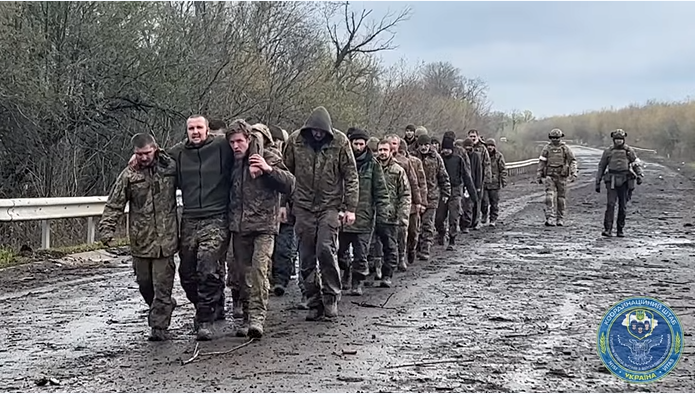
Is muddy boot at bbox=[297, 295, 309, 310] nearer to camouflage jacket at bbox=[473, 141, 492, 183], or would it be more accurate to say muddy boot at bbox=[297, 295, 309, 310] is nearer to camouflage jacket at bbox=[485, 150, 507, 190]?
camouflage jacket at bbox=[473, 141, 492, 183]

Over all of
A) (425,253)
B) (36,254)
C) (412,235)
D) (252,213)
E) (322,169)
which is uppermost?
(322,169)

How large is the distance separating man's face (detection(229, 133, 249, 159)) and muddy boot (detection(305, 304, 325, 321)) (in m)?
1.83

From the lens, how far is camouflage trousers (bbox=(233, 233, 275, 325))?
26.2 ft

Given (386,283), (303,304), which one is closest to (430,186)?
(386,283)

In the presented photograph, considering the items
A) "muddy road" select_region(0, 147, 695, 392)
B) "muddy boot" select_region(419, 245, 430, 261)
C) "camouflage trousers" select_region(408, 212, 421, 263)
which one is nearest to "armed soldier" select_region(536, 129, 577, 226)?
"muddy road" select_region(0, 147, 695, 392)

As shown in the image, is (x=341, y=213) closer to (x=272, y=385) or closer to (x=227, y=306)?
(x=227, y=306)

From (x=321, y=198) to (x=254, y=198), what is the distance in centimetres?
110

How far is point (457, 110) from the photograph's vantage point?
54.2 m

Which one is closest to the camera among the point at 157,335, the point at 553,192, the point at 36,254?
the point at 157,335

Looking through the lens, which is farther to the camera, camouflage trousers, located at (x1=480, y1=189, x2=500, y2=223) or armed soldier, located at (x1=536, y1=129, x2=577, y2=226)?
camouflage trousers, located at (x1=480, y1=189, x2=500, y2=223)

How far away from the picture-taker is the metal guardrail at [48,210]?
13109mm

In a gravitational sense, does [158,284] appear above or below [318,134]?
below

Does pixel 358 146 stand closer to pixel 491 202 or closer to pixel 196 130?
pixel 196 130

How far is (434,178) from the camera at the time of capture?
14547 millimetres
